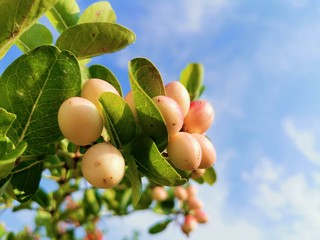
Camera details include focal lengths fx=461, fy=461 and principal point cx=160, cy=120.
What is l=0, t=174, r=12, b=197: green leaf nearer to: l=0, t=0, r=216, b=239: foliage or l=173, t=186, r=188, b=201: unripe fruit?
l=0, t=0, r=216, b=239: foliage

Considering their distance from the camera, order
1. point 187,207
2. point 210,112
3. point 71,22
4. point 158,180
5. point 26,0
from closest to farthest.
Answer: point 26,0
point 158,180
point 210,112
point 71,22
point 187,207

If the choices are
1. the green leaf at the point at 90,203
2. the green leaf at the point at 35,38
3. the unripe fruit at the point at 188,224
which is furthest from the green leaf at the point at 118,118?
the unripe fruit at the point at 188,224

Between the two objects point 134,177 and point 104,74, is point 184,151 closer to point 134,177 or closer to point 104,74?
point 134,177

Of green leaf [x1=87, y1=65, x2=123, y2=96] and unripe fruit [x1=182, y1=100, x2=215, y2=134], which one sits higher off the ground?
green leaf [x1=87, y1=65, x2=123, y2=96]

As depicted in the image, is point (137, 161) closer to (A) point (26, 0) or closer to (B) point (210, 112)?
(B) point (210, 112)

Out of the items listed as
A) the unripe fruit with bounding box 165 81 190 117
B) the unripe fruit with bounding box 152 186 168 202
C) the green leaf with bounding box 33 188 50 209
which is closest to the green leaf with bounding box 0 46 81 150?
the unripe fruit with bounding box 165 81 190 117

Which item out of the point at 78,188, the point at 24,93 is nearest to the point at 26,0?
the point at 24,93

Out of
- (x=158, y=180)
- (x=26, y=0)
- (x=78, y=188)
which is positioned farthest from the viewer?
(x=78, y=188)
